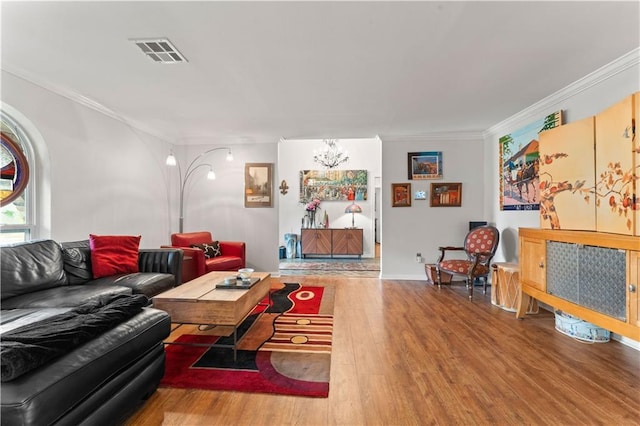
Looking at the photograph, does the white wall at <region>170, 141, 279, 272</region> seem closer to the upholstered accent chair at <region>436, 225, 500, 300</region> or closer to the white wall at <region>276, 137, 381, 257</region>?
the white wall at <region>276, 137, 381, 257</region>

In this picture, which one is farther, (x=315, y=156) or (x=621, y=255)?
(x=315, y=156)

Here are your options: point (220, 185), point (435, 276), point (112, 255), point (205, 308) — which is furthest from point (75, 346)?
point (435, 276)

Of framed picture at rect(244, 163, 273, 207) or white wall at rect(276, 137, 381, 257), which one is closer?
framed picture at rect(244, 163, 273, 207)

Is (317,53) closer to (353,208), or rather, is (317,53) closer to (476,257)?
(476,257)

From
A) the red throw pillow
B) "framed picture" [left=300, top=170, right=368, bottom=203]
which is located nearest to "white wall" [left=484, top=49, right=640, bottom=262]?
"framed picture" [left=300, top=170, right=368, bottom=203]

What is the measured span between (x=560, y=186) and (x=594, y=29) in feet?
4.21

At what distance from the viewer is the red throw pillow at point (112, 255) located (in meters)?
2.89

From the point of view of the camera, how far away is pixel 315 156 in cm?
741

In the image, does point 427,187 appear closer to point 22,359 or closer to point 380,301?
point 380,301

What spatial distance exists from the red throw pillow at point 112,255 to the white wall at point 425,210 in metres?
3.75

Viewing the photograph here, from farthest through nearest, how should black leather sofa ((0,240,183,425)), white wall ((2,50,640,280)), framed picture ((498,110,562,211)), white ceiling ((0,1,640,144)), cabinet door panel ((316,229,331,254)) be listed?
1. cabinet door panel ((316,229,331,254))
2. framed picture ((498,110,562,211))
3. white wall ((2,50,640,280))
4. white ceiling ((0,1,640,144))
5. black leather sofa ((0,240,183,425))

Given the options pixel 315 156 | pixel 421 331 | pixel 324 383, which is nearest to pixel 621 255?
pixel 421 331

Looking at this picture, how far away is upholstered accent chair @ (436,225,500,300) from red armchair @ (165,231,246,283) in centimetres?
325

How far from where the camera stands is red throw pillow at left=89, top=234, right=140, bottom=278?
289 centimetres
